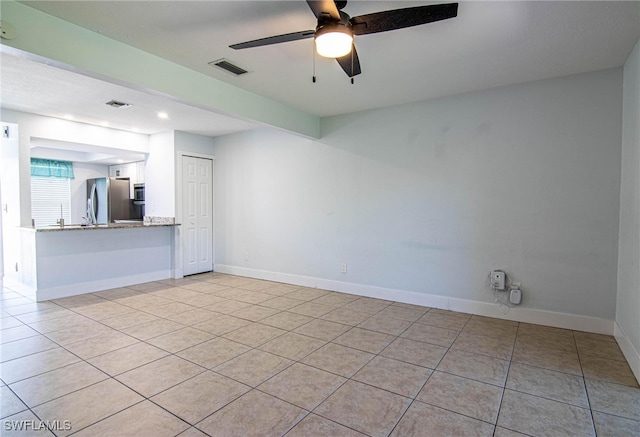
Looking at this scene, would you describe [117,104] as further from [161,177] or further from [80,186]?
[80,186]

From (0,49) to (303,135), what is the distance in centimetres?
324

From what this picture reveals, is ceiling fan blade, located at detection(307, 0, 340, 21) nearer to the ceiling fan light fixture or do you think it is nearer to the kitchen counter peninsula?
the ceiling fan light fixture

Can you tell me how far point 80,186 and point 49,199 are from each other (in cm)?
70

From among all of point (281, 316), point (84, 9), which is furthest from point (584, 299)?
point (84, 9)

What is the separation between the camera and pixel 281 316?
3.86 metres

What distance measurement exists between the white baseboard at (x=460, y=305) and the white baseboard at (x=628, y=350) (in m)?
0.22

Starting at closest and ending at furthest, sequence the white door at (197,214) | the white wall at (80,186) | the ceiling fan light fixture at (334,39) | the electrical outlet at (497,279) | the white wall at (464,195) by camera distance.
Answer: the ceiling fan light fixture at (334,39) < the white wall at (464,195) < the electrical outlet at (497,279) < the white door at (197,214) < the white wall at (80,186)

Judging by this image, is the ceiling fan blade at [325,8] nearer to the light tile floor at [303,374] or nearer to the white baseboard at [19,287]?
the light tile floor at [303,374]

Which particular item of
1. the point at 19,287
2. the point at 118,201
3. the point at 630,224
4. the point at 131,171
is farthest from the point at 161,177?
the point at 630,224

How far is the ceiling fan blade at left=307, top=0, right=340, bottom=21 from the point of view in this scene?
179 cm

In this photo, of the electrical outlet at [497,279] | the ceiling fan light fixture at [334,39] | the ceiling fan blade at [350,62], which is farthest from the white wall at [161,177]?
the electrical outlet at [497,279]

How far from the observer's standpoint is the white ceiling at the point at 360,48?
89.4 inches

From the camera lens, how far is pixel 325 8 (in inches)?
72.2

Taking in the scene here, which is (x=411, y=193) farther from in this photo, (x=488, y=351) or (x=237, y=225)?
(x=237, y=225)
